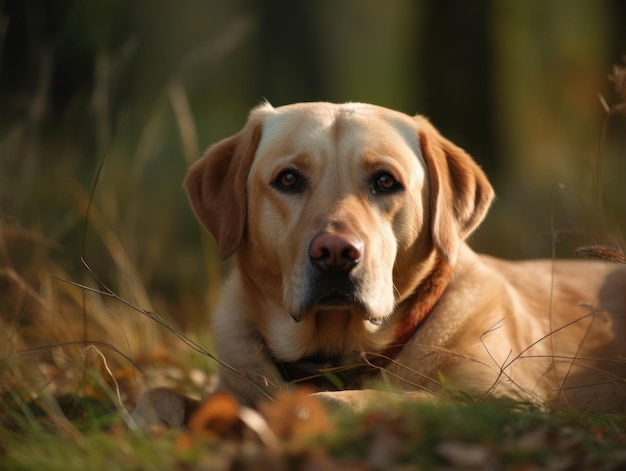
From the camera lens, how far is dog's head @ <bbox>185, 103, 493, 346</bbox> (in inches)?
128

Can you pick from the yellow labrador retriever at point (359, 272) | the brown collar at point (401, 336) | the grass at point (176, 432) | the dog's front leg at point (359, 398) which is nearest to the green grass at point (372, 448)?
the grass at point (176, 432)

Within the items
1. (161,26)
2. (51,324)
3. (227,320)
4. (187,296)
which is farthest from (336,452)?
(161,26)

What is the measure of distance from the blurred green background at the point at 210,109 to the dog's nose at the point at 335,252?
3.24ft

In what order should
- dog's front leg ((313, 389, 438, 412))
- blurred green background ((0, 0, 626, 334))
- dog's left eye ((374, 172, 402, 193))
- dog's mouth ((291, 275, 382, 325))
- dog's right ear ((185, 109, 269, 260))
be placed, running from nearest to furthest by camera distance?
1. dog's front leg ((313, 389, 438, 412))
2. dog's mouth ((291, 275, 382, 325))
3. dog's left eye ((374, 172, 402, 193))
4. dog's right ear ((185, 109, 269, 260))
5. blurred green background ((0, 0, 626, 334))

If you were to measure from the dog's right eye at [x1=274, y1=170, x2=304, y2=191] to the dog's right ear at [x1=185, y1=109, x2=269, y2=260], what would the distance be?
11.3 inches

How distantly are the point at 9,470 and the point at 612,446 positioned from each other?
1.73 m

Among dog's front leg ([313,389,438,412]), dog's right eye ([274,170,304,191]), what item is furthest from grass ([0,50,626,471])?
dog's right eye ([274,170,304,191])

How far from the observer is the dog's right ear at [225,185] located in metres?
3.80

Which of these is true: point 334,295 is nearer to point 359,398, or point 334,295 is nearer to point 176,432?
point 359,398

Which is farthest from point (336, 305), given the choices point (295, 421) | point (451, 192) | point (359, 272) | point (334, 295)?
point (295, 421)

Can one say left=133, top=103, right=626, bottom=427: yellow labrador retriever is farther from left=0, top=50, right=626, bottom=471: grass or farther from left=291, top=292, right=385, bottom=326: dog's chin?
left=0, top=50, right=626, bottom=471: grass

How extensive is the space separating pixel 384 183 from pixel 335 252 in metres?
0.60

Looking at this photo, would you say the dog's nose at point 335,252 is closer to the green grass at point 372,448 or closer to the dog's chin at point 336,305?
the dog's chin at point 336,305

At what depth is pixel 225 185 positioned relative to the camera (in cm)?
394
